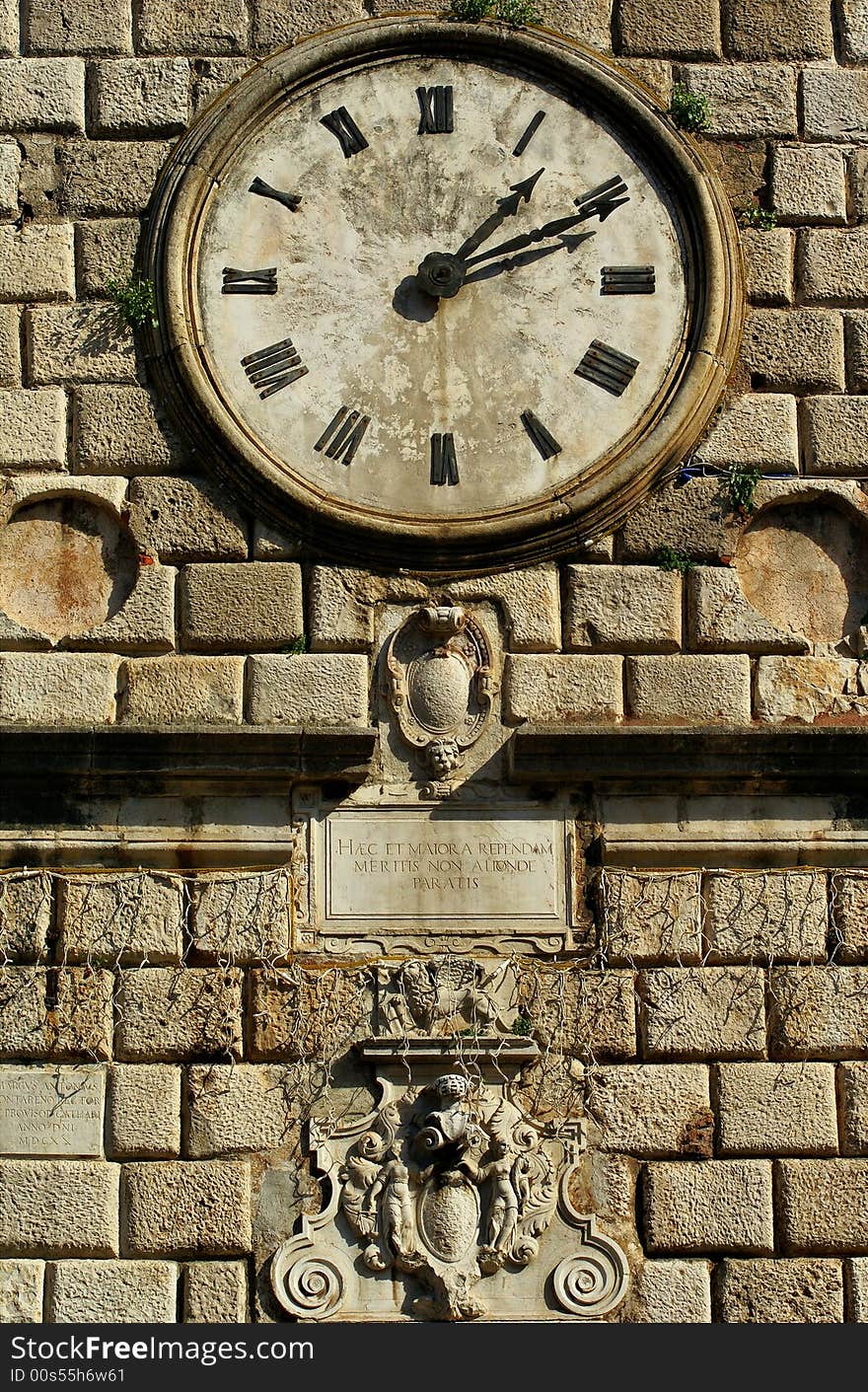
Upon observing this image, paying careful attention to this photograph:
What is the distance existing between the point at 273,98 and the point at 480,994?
3911 mm

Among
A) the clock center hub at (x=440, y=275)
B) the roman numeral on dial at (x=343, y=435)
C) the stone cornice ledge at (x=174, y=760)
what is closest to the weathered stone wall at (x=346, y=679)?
the stone cornice ledge at (x=174, y=760)

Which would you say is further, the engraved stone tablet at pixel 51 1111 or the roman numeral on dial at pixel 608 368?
the roman numeral on dial at pixel 608 368

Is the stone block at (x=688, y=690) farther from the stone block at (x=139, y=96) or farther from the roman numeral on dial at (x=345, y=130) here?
the stone block at (x=139, y=96)

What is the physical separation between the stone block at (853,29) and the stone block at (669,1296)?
524 centimetres

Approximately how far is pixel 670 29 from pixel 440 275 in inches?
62.5

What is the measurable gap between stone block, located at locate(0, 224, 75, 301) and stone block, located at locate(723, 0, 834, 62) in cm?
302

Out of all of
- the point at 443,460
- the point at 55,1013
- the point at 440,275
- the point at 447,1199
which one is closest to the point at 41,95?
the point at 440,275

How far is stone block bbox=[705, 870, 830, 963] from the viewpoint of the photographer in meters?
9.71

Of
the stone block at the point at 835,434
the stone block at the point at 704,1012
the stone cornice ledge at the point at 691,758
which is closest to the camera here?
the stone block at the point at 704,1012

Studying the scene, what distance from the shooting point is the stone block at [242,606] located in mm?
9969

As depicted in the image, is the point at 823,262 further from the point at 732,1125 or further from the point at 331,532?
the point at 732,1125

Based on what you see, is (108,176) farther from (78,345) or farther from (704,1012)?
(704,1012)

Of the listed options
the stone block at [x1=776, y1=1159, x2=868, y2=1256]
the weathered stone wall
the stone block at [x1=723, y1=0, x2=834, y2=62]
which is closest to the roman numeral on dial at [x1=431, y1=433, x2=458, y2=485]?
the weathered stone wall

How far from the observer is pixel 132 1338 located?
9203 millimetres
